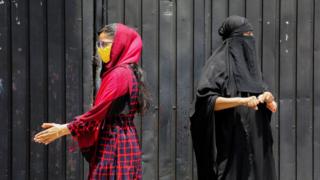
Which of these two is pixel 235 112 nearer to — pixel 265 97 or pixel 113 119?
pixel 265 97

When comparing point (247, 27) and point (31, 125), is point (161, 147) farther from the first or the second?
point (247, 27)

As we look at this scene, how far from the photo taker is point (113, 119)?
4090 millimetres

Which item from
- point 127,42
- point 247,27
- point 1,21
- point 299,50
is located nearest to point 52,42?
point 1,21

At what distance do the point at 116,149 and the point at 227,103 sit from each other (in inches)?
30.9

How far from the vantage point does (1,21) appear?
509 centimetres

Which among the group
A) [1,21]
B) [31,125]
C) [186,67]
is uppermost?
[1,21]

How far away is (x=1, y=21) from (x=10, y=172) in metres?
1.18

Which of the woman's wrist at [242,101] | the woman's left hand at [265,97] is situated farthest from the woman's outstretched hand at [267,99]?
the woman's wrist at [242,101]

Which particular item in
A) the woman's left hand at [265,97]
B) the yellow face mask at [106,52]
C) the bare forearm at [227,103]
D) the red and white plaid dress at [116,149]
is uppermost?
the yellow face mask at [106,52]

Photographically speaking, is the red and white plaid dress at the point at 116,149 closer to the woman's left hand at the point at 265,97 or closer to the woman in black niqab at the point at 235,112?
the woman in black niqab at the point at 235,112

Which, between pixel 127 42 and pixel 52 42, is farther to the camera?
pixel 52 42

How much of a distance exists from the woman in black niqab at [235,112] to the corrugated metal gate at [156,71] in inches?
33.4

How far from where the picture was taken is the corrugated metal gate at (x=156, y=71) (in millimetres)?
5133

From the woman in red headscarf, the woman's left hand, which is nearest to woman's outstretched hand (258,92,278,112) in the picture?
the woman's left hand
